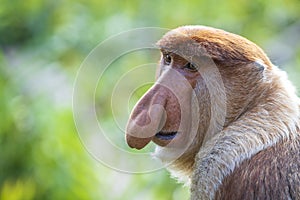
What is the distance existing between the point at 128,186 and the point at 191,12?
1.44 meters

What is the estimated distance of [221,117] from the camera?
7.07 feet

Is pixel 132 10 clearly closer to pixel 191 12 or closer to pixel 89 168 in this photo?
pixel 191 12

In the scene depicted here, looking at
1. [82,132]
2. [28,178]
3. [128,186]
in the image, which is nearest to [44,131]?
[28,178]

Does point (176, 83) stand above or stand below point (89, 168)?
above

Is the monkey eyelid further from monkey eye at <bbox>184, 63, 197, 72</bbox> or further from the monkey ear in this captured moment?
the monkey ear

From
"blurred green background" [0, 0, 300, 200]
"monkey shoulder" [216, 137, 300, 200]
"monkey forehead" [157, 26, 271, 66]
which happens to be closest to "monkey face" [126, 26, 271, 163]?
"monkey forehead" [157, 26, 271, 66]

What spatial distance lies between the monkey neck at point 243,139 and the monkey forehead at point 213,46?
11 centimetres

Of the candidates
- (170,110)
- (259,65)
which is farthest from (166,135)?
(259,65)

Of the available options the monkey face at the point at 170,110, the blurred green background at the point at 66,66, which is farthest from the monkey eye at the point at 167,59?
the blurred green background at the point at 66,66

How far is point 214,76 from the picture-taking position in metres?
2.14

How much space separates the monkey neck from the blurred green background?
1.09 m

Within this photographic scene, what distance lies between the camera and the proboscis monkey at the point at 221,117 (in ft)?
6.80

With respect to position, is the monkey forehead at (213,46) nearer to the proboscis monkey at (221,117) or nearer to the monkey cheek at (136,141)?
the proboscis monkey at (221,117)

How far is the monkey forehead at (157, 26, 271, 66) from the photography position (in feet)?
6.94
